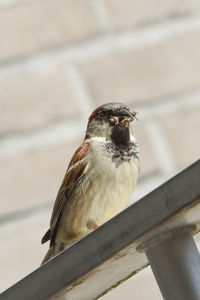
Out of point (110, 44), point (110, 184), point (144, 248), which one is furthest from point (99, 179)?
point (110, 44)

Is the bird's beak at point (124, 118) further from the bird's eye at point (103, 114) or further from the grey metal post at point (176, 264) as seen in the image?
the grey metal post at point (176, 264)

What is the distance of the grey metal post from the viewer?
42 centimetres

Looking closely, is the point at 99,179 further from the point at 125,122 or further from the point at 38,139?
the point at 38,139

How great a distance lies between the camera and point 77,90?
1.44 m

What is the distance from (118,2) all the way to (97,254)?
3.86 feet

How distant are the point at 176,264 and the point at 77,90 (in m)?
1.03

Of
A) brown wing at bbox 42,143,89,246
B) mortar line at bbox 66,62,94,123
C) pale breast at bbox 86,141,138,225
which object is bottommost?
pale breast at bbox 86,141,138,225

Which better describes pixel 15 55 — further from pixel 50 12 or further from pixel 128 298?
pixel 128 298

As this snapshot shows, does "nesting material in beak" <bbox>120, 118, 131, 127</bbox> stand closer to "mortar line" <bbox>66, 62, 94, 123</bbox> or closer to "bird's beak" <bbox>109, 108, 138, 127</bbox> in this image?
"bird's beak" <bbox>109, 108, 138, 127</bbox>

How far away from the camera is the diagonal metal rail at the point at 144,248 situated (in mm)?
404

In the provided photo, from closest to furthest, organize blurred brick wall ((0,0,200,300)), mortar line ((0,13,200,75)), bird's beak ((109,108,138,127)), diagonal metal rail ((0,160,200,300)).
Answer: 1. diagonal metal rail ((0,160,200,300))
2. bird's beak ((109,108,138,127))
3. blurred brick wall ((0,0,200,300))
4. mortar line ((0,13,200,75))

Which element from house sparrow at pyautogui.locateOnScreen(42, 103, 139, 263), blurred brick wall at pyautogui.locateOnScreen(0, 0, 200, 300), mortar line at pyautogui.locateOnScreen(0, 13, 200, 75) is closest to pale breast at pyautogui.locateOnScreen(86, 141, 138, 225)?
house sparrow at pyautogui.locateOnScreen(42, 103, 139, 263)

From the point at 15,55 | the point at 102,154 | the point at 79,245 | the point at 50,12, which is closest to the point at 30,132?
the point at 15,55

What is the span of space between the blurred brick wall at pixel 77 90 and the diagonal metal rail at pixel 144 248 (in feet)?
2.82
